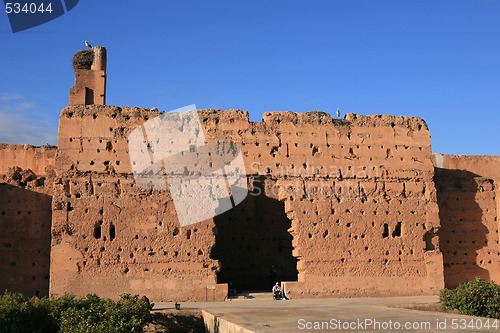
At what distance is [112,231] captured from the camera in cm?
1429

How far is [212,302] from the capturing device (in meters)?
14.0

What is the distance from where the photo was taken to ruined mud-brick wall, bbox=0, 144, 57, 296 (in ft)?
48.5

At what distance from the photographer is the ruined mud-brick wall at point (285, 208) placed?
46.2 ft

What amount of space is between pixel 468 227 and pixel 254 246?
269 inches

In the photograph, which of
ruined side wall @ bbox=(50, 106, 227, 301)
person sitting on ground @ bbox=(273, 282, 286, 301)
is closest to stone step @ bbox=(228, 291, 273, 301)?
person sitting on ground @ bbox=(273, 282, 286, 301)

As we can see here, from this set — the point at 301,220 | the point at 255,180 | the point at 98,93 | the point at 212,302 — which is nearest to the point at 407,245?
the point at 301,220

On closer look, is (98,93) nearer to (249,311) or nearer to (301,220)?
(301,220)

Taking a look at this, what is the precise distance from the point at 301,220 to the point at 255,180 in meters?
1.67

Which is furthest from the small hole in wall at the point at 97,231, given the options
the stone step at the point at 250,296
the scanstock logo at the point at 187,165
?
the stone step at the point at 250,296

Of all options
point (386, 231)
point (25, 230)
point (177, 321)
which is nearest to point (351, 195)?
point (386, 231)

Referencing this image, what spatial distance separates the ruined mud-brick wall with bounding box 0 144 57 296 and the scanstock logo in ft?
9.49

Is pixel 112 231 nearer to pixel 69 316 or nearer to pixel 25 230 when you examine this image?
pixel 25 230

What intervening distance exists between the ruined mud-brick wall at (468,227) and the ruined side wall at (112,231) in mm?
7645

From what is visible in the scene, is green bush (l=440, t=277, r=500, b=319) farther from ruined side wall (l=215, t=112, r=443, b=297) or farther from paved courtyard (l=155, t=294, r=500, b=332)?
ruined side wall (l=215, t=112, r=443, b=297)
